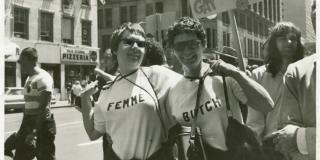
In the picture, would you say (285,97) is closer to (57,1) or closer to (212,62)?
(212,62)

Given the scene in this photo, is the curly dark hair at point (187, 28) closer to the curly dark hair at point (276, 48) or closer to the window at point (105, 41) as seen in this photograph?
the curly dark hair at point (276, 48)

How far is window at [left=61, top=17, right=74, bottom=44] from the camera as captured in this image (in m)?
25.2

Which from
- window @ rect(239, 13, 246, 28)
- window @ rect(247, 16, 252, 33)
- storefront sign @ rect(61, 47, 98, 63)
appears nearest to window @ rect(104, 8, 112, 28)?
storefront sign @ rect(61, 47, 98, 63)

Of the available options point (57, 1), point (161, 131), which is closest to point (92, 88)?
point (161, 131)

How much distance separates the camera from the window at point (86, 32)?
27.0m

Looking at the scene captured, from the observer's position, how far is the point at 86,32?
27.2 metres

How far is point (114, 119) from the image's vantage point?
2.21 m

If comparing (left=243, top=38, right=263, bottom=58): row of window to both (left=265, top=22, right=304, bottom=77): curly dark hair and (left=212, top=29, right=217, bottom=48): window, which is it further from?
(left=265, top=22, right=304, bottom=77): curly dark hair

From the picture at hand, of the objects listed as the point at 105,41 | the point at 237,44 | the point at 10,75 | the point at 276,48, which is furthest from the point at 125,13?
Answer: the point at 276,48

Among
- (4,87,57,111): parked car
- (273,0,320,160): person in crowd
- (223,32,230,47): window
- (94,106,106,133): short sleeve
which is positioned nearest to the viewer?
(273,0,320,160): person in crowd

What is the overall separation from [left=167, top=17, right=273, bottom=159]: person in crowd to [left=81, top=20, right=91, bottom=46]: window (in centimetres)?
2543

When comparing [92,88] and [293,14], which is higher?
[293,14]

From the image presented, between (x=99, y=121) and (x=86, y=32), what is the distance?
→ 25605mm

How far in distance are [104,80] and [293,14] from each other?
168 centimetres
